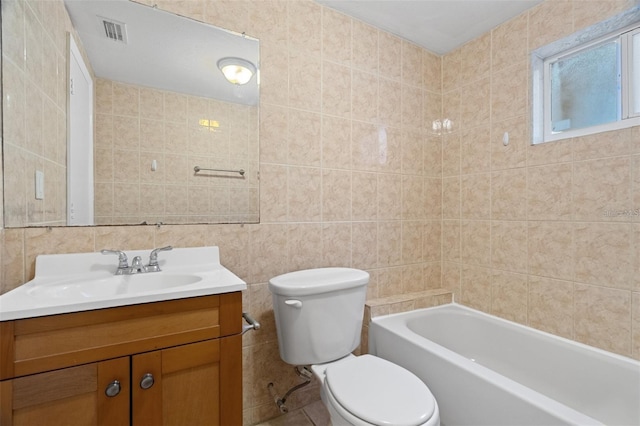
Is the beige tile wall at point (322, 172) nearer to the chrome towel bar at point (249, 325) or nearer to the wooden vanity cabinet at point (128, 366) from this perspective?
the chrome towel bar at point (249, 325)

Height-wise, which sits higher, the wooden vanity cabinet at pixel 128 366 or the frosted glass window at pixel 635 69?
the frosted glass window at pixel 635 69

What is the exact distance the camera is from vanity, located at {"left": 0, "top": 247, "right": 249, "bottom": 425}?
76cm

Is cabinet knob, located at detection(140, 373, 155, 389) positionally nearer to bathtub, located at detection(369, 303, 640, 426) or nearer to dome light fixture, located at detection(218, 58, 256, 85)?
bathtub, located at detection(369, 303, 640, 426)

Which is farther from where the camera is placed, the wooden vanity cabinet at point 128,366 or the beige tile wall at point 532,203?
the beige tile wall at point 532,203

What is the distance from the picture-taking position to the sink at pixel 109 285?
3.37 feet

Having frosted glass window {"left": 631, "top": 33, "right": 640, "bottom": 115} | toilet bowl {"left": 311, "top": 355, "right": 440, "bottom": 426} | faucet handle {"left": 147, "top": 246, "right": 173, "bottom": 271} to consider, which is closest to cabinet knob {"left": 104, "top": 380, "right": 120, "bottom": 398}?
faucet handle {"left": 147, "top": 246, "right": 173, "bottom": 271}

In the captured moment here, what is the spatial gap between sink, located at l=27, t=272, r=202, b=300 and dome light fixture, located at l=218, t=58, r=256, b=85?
1.00 metres

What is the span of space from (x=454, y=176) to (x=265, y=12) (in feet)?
5.22

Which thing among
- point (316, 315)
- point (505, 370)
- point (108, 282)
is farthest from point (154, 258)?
point (505, 370)

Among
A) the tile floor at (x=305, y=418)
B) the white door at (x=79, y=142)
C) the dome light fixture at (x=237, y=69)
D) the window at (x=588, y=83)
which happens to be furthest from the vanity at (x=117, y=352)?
the window at (x=588, y=83)

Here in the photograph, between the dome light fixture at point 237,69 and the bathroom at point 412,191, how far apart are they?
8 centimetres

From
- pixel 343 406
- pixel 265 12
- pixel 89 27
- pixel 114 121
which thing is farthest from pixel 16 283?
pixel 265 12

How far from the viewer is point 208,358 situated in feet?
3.21

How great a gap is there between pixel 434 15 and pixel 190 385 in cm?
220
